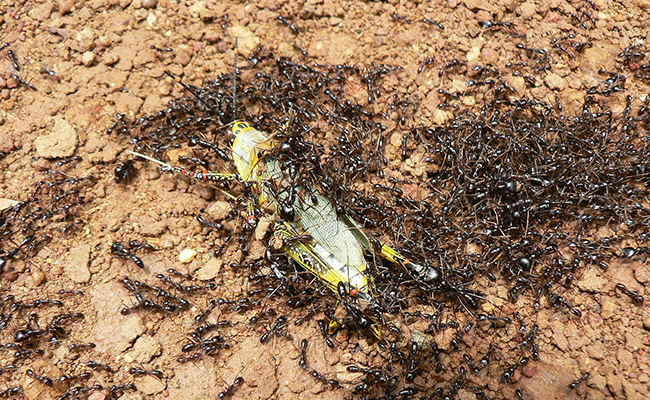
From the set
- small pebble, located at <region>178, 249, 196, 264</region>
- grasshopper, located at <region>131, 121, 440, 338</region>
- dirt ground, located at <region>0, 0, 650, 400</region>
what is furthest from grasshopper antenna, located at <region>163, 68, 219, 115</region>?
small pebble, located at <region>178, 249, 196, 264</region>

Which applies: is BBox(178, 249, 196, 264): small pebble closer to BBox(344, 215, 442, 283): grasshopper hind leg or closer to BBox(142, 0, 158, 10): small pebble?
BBox(344, 215, 442, 283): grasshopper hind leg

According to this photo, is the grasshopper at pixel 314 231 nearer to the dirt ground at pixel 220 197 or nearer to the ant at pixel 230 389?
the dirt ground at pixel 220 197

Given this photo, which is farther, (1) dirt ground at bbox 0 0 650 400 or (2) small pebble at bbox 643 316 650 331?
(1) dirt ground at bbox 0 0 650 400

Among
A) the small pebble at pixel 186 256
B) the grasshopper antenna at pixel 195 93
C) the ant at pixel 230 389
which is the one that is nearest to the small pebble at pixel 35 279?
the small pebble at pixel 186 256

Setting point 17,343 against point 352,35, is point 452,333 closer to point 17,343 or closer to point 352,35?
point 352,35

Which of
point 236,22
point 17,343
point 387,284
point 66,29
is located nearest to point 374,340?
point 387,284

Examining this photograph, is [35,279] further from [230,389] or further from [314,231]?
[314,231]
